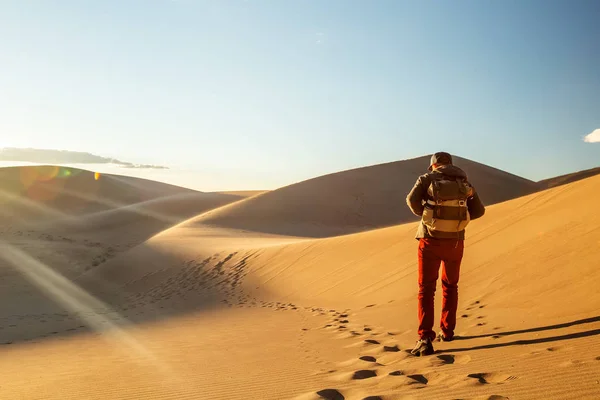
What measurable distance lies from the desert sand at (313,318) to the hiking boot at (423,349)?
0.10 metres

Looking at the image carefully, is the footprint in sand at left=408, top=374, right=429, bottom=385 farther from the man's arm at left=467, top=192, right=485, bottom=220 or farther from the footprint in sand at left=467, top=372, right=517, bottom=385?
the man's arm at left=467, top=192, right=485, bottom=220

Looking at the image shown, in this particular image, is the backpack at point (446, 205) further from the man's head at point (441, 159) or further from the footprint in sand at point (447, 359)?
the footprint in sand at point (447, 359)

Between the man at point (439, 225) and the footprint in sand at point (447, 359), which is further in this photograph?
the man at point (439, 225)

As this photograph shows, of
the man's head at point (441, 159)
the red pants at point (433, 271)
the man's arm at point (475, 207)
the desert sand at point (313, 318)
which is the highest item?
the man's head at point (441, 159)

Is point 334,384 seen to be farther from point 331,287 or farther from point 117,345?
point 331,287

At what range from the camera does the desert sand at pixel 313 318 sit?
12.0ft

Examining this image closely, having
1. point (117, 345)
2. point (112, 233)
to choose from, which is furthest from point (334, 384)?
point (112, 233)

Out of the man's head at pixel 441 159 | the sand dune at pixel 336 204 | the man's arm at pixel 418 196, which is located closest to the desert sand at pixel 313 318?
the man's arm at pixel 418 196

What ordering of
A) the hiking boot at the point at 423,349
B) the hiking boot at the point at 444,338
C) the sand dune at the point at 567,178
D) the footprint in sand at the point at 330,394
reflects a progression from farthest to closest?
1. the sand dune at the point at 567,178
2. the hiking boot at the point at 444,338
3. the hiking boot at the point at 423,349
4. the footprint in sand at the point at 330,394

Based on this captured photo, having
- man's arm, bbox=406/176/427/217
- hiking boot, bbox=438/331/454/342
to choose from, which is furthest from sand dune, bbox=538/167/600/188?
man's arm, bbox=406/176/427/217

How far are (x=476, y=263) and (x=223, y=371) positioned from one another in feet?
16.9

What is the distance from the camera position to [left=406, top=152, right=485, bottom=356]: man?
438cm

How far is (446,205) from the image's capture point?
439cm

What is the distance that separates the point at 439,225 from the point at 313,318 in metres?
4.05
